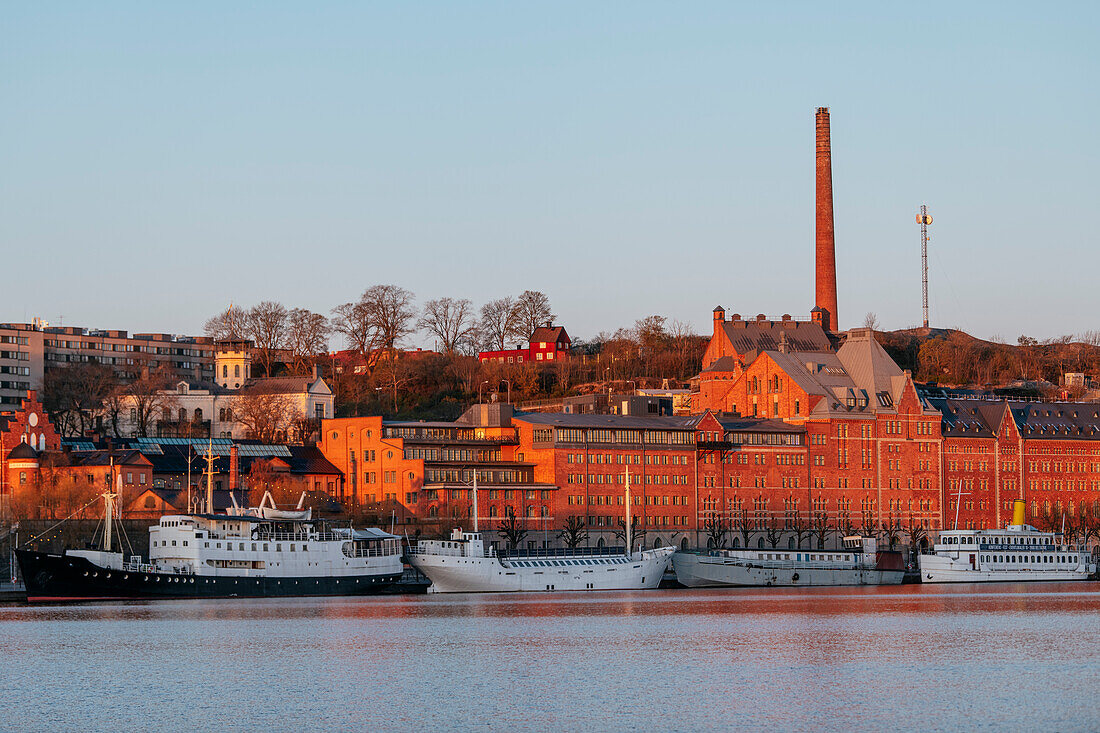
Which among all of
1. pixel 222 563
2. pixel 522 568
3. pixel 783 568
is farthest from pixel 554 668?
pixel 783 568

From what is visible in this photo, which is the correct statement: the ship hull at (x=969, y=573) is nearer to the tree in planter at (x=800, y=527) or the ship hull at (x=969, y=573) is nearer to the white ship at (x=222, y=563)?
the tree in planter at (x=800, y=527)

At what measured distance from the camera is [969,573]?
123 metres

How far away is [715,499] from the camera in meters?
138

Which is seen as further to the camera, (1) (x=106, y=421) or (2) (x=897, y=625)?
(1) (x=106, y=421)

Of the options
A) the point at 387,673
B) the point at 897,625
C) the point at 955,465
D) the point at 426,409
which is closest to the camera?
the point at 387,673

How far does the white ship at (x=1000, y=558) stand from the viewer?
123 metres

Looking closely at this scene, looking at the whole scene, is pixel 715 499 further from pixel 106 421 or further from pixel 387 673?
pixel 387 673

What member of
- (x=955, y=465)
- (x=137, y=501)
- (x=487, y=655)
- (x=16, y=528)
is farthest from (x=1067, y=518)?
(x=487, y=655)

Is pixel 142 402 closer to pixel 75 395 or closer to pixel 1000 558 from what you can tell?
pixel 75 395

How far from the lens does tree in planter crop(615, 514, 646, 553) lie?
13050 centimetres

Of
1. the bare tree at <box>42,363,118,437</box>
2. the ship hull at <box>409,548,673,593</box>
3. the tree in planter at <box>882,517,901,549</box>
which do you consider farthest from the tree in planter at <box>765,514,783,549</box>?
the bare tree at <box>42,363,118,437</box>

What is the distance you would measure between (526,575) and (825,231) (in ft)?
248

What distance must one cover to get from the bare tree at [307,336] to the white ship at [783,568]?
7985cm

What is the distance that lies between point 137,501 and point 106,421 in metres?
39.2
